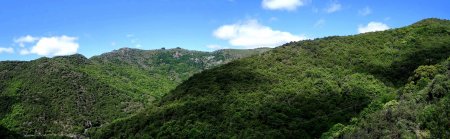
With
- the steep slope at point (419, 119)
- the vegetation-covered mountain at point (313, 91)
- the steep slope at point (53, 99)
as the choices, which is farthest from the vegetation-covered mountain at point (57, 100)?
the steep slope at point (419, 119)

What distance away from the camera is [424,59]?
12244cm

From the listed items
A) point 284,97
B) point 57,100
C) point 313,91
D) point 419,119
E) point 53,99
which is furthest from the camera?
point 53,99

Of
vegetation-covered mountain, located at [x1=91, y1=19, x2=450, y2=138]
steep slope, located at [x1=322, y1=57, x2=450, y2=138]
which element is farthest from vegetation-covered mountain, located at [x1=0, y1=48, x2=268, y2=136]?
steep slope, located at [x1=322, y1=57, x2=450, y2=138]

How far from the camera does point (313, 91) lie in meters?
108

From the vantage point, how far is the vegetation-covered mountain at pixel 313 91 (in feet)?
243

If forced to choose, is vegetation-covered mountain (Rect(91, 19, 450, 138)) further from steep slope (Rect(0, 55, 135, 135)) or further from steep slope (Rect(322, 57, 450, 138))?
steep slope (Rect(0, 55, 135, 135))

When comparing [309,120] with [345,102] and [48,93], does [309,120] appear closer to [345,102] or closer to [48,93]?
[345,102]

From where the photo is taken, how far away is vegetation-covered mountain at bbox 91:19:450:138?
243 feet

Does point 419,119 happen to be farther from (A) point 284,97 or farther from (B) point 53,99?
(B) point 53,99

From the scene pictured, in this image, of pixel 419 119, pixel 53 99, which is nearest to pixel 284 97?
pixel 419 119

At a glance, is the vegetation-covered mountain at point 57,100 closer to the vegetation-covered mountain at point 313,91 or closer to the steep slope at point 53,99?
the steep slope at point 53,99

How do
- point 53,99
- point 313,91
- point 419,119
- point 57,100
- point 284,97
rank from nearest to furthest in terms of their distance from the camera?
point 419,119 → point 284,97 → point 313,91 → point 57,100 → point 53,99

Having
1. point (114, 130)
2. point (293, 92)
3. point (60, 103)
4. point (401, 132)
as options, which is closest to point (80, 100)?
point (60, 103)

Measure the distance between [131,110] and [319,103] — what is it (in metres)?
95.0
